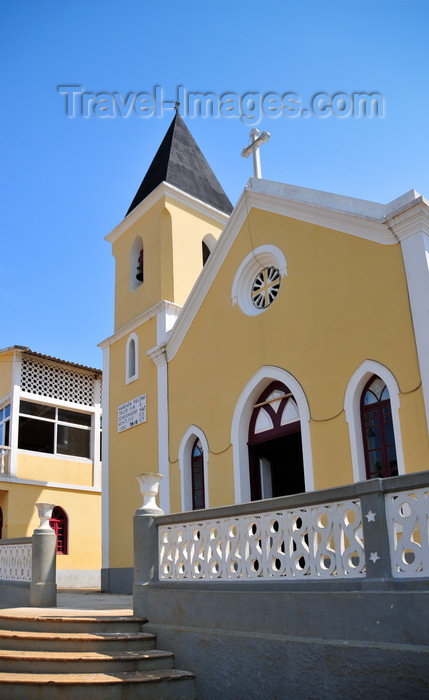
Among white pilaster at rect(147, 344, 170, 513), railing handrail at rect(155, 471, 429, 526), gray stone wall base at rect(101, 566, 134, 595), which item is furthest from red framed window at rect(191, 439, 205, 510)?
railing handrail at rect(155, 471, 429, 526)

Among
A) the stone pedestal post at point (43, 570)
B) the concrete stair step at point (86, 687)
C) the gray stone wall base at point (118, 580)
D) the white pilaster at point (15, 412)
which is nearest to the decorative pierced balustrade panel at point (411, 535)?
the concrete stair step at point (86, 687)

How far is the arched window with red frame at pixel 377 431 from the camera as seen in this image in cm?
950

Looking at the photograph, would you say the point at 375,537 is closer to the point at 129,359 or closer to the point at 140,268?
the point at 129,359

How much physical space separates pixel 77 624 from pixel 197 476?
5460 mm

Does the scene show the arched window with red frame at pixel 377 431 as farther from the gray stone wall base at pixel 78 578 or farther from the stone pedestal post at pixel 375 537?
the gray stone wall base at pixel 78 578

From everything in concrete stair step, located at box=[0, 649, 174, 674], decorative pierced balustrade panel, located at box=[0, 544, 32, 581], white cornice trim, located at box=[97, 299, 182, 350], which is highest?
white cornice trim, located at box=[97, 299, 182, 350]

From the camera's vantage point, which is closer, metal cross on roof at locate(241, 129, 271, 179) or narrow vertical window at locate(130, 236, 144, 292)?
metal cross on roof at locate(241, 129, 271, 179)

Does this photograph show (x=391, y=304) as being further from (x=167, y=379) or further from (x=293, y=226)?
(x=167, y=379)

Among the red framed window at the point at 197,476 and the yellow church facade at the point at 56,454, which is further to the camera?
the yellow church facade at the point at 56,454

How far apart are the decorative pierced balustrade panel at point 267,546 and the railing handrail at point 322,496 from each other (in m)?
0.06

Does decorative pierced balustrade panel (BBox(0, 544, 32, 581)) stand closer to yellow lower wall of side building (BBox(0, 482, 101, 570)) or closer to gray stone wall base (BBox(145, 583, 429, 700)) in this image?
gray stone wall base (BBox(145, 583, 429, 700))

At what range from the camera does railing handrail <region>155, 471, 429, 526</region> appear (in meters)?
5.77

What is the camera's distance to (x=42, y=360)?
74.1 feet

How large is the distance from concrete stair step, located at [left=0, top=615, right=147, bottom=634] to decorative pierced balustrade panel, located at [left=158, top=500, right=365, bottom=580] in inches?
28.7
